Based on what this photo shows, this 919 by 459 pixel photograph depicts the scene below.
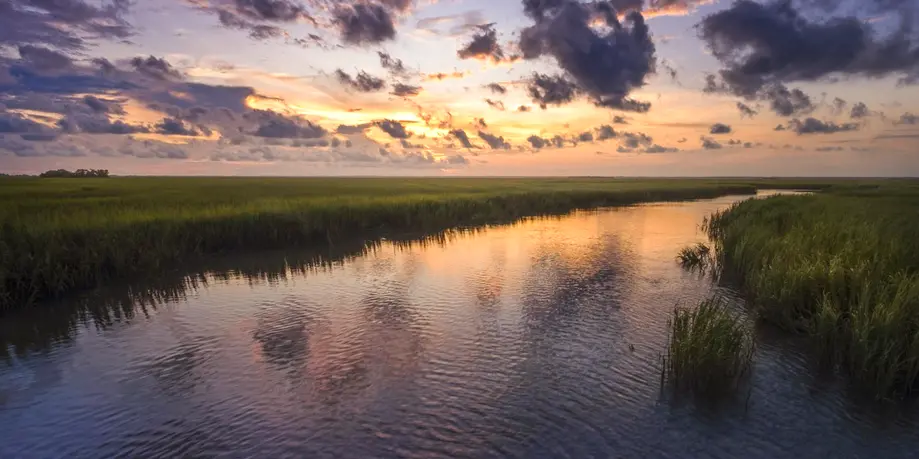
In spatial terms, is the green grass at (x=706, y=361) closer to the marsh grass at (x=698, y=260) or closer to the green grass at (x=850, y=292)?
the green grass at (x=850, y=292)

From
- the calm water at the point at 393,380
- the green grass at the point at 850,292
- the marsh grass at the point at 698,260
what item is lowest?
the calm water at the point at 393,380

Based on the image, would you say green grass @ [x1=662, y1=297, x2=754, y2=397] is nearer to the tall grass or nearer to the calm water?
the calm water

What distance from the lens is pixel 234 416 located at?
29.0ft

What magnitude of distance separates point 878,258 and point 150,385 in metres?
18.6

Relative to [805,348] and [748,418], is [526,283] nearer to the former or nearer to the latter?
[805,348]

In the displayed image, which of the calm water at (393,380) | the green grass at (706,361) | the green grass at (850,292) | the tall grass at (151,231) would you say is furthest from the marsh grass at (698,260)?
the tall grass at (151,231)

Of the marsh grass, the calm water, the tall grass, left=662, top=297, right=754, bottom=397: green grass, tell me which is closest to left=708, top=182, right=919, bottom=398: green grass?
the calm water

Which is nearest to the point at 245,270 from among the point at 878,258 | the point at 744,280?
the point at 744,280

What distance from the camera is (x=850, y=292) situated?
37.1ft

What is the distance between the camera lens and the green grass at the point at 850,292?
8.98 m

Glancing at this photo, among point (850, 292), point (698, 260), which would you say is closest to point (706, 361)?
point (850, 292)

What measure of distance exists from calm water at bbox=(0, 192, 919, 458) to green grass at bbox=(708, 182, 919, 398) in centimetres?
83

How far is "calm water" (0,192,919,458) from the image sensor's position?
7.92m

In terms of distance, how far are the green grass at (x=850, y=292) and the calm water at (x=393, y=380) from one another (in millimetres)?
833
